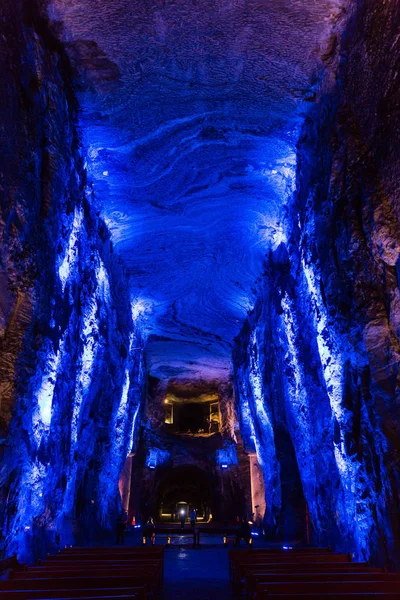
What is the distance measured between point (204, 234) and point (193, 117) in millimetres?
3552

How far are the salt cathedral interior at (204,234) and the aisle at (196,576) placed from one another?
0.30 feet

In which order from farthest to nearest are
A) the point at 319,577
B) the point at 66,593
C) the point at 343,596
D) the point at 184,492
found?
the point at 184,492
the point at 319,577
the point at 66,593
the point at 343,596

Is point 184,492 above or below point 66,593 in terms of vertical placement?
above

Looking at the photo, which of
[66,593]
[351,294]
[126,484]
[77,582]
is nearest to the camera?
[66,593]

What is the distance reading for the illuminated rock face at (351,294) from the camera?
17.0ft

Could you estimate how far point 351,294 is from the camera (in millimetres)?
6172

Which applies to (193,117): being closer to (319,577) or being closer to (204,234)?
(204,234)

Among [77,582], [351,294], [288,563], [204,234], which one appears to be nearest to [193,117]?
[204,234]

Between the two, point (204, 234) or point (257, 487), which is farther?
point (257, 487)

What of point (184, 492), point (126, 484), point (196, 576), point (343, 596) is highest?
point (184, 492)

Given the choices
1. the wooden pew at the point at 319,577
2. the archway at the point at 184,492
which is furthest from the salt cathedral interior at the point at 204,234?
the archway at the point at 184,492

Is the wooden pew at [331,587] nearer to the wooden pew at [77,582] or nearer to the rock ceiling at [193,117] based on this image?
the wooden pew at [77,582]

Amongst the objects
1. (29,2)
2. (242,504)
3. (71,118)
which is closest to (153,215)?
(71,118)

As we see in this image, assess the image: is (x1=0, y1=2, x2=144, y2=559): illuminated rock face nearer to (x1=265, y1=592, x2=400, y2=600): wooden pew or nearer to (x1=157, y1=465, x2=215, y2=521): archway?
(x1=265, y1=592, x2=400, y2=600): wooden pew
